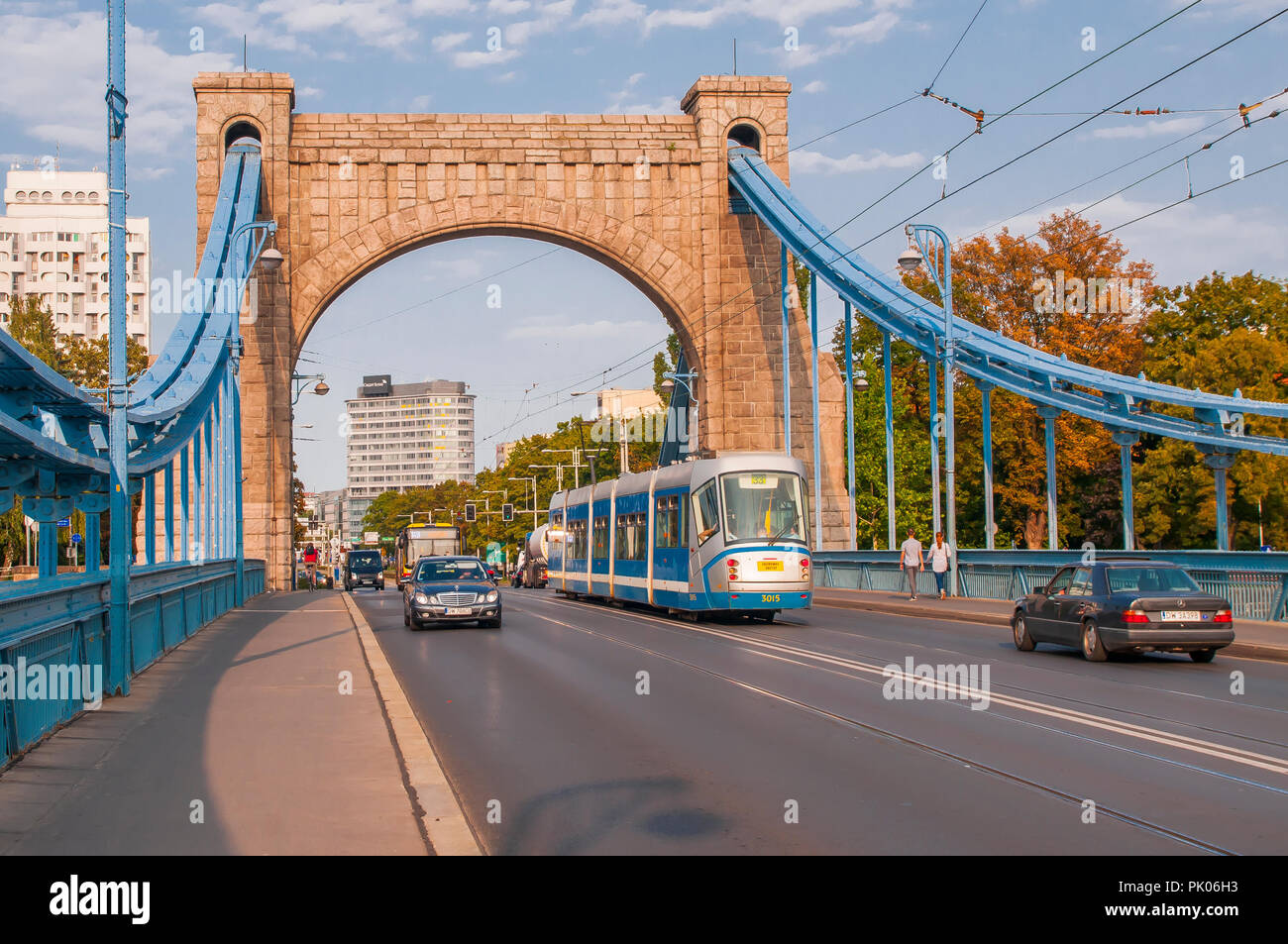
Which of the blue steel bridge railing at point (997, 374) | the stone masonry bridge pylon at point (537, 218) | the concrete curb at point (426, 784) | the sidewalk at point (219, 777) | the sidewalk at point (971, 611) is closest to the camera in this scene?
the concrete curb at point (426, 784)

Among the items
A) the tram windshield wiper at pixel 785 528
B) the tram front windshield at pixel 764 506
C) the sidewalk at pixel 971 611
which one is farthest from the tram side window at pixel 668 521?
the sidewalk at pixel 971 611

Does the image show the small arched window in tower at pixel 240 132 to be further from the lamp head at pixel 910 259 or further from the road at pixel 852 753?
the road at pixel 852 753

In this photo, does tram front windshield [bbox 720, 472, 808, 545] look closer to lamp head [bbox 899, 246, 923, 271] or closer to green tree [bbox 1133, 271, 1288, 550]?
lamp head [bbox 899, 246, 923, 271]

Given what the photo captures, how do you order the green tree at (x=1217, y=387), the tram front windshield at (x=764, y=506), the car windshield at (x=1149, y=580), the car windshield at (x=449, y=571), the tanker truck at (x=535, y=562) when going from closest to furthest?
the car windshield at (x=1149, y=580), the tram front windshield at (x=764, y=506), the car windshield at (x=449, y=571), the green tree at (x=1217, y=387), the tanker truck at (x=535, y=562)

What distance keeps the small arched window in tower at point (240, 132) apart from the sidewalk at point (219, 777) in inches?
1282

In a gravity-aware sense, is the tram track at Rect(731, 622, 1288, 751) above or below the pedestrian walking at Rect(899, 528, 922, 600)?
below

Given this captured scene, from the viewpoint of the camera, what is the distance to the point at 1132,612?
16.4 m

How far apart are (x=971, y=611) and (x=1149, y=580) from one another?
9.46 m

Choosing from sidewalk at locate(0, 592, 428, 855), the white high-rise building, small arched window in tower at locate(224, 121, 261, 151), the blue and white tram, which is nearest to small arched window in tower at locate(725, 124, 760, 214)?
small arched window in tower at locate(224, 121, 261, 151)

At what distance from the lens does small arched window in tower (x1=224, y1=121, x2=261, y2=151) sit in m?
43.7

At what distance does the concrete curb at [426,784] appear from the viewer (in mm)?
6832

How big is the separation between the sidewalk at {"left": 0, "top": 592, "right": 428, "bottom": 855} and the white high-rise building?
400 ft

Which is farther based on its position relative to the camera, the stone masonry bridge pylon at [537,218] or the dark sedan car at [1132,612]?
the stone masonry bridge pylon at [537,218]
